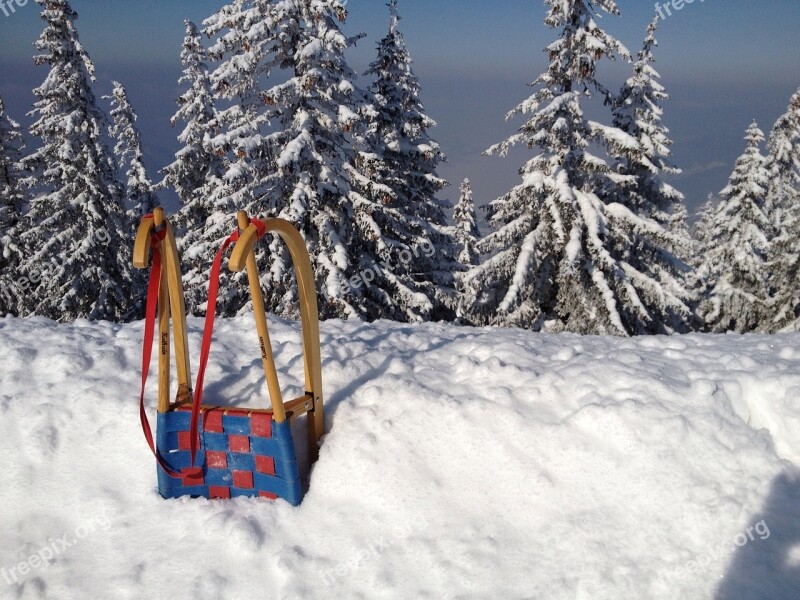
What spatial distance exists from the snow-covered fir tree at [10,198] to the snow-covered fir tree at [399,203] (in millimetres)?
16473

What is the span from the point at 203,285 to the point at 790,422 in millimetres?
16989


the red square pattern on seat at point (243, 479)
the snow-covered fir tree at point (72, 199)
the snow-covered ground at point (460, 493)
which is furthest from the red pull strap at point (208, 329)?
the snow-covered fir tree at point (72, 199)

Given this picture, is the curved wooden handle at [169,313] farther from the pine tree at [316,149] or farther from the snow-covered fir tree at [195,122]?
the snow-covered fir tree at [195,122]

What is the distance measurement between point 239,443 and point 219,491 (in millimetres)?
532

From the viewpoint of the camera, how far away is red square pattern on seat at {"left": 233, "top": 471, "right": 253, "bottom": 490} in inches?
165

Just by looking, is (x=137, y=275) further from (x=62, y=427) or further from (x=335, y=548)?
(x=335, y=548)

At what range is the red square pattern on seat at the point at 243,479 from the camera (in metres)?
4.20

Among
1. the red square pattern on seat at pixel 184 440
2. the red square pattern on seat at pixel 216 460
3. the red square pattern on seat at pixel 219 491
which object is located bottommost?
the red square pattern on seat at pixel 219 491

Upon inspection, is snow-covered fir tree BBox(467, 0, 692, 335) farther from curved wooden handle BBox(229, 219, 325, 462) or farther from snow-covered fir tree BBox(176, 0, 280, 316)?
curved wooden handle BBox(229, 219, 325, 462)

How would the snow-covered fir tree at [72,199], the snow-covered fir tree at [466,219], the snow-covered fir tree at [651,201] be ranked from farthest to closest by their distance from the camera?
the snow-covered fir tree at [466,219]
the snow-covered fir tree at [72,199]
the snow-covered fir tree at [651,201]

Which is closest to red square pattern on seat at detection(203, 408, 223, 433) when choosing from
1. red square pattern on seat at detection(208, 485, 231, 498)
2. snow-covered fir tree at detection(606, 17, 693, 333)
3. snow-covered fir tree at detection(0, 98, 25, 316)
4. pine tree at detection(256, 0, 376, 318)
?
red square pattern on seat at detection(208, 485, 231, 498)

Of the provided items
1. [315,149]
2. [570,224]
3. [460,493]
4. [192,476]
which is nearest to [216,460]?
[192,476]

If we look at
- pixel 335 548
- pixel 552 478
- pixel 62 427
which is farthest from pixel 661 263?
pixel 62 427

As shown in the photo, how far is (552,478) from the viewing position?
3.95 metres
